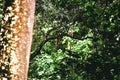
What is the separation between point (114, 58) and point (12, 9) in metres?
3.47

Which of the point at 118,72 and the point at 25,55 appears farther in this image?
the point at 118,72

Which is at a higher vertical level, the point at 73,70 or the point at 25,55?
the point at 25,55

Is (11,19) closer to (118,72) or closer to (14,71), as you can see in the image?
(14,71)

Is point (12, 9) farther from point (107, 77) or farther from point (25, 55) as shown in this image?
point (107, 77)

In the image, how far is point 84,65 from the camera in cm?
673

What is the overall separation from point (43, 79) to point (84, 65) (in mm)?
3631

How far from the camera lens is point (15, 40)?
2.94 m

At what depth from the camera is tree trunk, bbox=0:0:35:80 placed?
2936mm

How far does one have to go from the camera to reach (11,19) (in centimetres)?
297

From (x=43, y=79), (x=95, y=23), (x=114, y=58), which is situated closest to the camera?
(x=114, y=58)

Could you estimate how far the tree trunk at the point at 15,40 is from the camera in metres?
2.94

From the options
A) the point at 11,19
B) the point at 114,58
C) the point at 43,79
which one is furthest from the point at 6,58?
the point at 43,79

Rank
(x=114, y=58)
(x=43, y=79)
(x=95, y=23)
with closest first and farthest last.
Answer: (x=114, y=58) < (x=95, y=23) < (x=43, y=79)

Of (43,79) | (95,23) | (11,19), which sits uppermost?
(11,19)
